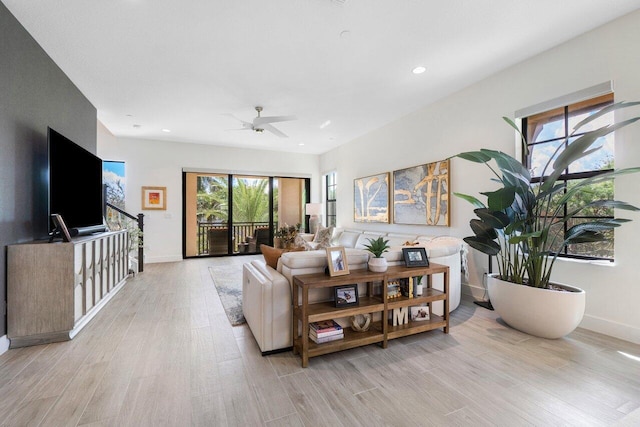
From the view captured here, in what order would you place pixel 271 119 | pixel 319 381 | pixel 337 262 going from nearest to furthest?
pixel 319 381 < pixel 337 262 < pixel 271 119

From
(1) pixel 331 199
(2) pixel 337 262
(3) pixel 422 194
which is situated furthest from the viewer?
(1) pixel 331 199

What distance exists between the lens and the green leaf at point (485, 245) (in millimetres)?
2641

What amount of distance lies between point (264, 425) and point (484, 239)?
96.9 inches

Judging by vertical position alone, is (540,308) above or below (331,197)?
below

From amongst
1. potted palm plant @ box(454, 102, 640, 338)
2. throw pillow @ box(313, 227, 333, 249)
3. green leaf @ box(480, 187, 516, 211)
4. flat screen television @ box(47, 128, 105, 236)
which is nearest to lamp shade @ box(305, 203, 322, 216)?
throw pillow @ box(313, 227, 333, 249)

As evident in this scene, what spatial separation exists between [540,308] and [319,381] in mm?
2026

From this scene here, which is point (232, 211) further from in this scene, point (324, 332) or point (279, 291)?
point (324, 332)

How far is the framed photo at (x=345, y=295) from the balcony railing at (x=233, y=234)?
536 centimetres

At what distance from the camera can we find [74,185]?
3.05 metres

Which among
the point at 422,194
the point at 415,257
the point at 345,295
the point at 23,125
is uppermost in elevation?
the point at 23,125

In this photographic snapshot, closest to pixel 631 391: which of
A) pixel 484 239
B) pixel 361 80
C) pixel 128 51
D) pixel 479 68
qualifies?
pixel 484 239

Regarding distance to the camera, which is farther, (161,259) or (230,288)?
(161,259)

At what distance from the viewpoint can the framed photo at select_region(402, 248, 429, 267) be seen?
2500 mm

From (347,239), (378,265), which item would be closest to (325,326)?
(378,265)
